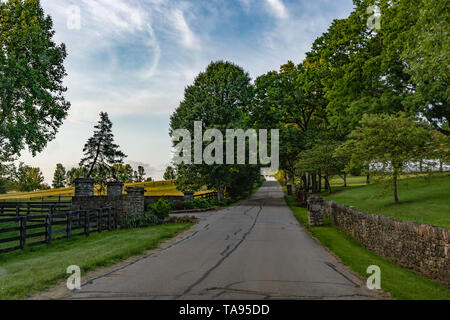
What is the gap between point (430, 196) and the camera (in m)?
19.0

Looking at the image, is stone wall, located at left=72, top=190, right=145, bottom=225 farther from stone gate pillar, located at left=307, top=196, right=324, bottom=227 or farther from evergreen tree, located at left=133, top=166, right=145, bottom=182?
evergreen tree, located at left=133, top=166, right=145, bottom=182

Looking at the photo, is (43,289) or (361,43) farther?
(361,43)

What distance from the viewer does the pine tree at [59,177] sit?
13775cm

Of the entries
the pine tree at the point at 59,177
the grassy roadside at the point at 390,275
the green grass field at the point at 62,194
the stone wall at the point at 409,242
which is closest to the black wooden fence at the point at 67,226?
the grassy roadside at the point at 390,275

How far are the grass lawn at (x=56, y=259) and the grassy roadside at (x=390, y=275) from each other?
7.36m

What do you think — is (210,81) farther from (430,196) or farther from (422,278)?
(422,278)

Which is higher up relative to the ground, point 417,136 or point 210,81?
point 210,81

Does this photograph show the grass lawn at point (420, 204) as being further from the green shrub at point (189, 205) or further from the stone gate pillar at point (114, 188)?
the stone gate pillar at point (114, 188)

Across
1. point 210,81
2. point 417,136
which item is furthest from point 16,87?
point 417,136

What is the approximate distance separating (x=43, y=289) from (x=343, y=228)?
14.4m

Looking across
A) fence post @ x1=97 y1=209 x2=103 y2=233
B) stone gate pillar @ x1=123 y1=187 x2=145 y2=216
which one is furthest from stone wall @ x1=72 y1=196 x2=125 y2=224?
fence post @ x1=97 y1=209 x2=103 y2=233

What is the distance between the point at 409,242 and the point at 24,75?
25689 mm

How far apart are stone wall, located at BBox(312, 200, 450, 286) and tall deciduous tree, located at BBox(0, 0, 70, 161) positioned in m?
23.1
